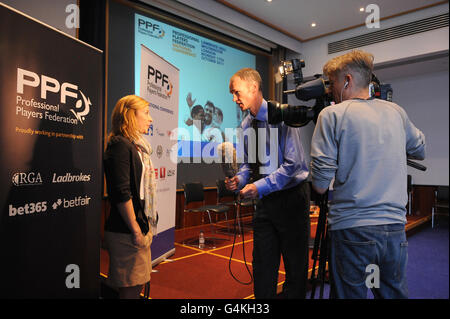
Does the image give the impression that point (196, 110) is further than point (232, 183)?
Yes

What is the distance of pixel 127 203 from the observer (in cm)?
172

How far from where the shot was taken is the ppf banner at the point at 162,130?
2.87m

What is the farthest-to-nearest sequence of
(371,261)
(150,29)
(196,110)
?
1. (196,110)
2. (150,29)
3. (371,261)

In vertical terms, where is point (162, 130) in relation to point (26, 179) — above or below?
above

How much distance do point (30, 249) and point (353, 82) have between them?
69.8 inches

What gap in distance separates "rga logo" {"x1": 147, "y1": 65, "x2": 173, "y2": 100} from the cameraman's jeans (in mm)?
2181

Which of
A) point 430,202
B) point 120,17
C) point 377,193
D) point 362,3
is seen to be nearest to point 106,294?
point 377,193

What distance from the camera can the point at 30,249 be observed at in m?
1.70

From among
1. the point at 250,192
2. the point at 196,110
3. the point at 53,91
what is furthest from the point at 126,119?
the point at 196,110

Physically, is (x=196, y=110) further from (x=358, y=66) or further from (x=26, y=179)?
(x=358, y=66)

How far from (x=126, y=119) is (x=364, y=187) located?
1323 millimetres

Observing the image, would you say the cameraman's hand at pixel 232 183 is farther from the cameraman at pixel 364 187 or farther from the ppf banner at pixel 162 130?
the ppf banner at pixel 162 130

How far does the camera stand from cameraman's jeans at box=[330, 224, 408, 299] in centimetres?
118
